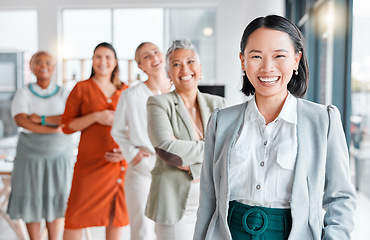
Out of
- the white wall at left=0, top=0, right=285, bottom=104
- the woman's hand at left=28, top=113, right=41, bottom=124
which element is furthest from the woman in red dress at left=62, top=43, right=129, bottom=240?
the white wall at left=0, top=0, right=285, bottom=104

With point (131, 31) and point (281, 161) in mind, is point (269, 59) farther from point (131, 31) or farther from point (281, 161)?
point (131, 31)

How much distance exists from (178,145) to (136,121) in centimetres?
69

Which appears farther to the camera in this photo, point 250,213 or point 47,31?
point 47,31

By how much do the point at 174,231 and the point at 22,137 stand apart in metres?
1.97

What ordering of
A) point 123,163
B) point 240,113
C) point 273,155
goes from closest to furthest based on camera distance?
point 273,155 → point 240,113 → point 123,163

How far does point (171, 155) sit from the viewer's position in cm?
194

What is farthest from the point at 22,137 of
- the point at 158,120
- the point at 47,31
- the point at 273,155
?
the point at 47,31

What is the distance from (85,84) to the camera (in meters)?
2.98

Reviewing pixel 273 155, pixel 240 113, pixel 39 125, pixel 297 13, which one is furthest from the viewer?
pixel 297 13

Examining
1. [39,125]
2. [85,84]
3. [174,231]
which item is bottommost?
[174,231]

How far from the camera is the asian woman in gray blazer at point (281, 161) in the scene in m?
1.23

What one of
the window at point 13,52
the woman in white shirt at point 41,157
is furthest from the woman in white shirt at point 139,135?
the window at point 13,52

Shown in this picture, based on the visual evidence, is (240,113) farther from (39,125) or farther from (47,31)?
(47,31)

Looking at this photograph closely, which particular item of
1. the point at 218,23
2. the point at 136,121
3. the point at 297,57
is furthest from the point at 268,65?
the point at 218,23
